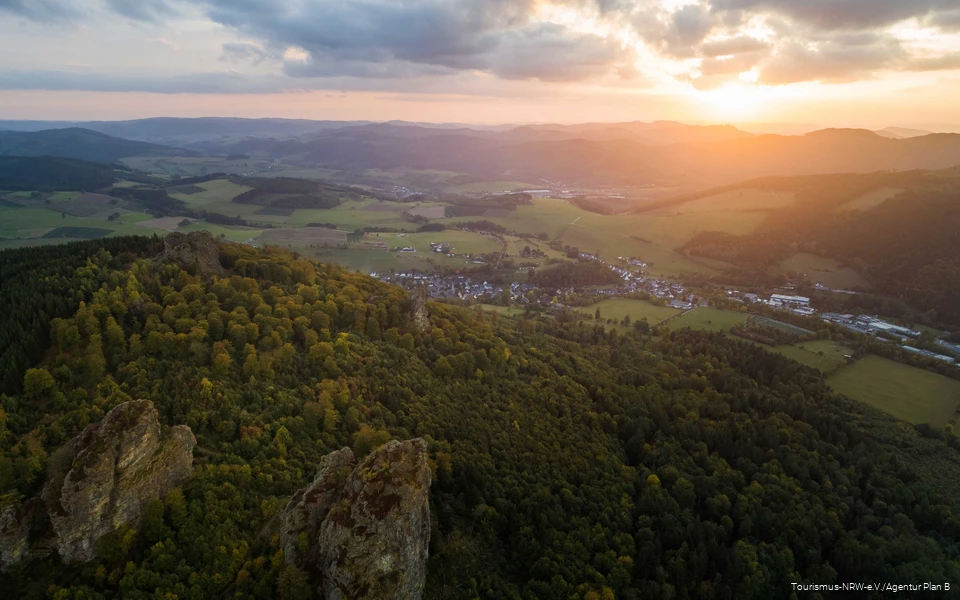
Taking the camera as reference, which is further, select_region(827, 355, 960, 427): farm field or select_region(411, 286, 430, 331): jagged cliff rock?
select_region(827, 355, 960, 427): farm field

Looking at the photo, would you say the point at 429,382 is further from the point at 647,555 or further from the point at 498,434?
the point at 647,555

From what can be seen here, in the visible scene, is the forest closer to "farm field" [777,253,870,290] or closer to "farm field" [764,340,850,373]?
"farm field" [764,340,850,373]

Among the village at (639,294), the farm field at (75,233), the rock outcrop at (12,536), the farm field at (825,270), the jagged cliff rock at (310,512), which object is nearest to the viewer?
the rock outcrop at (12,536)

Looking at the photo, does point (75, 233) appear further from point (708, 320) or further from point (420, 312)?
point (708, 320)

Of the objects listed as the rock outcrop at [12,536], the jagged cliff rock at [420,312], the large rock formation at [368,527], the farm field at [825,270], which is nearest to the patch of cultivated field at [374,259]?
the jagged cliff rock at [420,312]

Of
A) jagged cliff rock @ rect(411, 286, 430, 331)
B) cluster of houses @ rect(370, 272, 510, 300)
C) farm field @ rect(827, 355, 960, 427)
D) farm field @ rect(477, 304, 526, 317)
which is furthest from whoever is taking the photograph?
cluster of houses @ rect(370, 272, 510, 300)

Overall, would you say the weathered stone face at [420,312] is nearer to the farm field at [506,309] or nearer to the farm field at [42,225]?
the farm field at [506,309]

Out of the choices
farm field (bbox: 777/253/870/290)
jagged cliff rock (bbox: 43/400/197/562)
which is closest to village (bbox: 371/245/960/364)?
farm field (bbox: 777/253/870/290)

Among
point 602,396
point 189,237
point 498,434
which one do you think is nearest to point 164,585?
point 498,434
